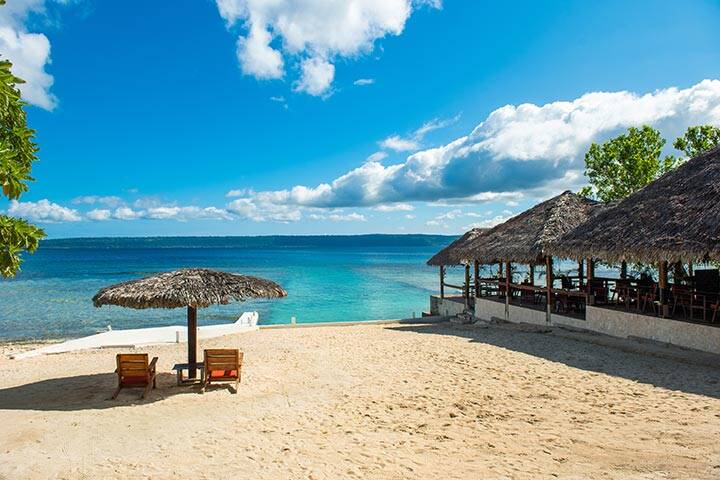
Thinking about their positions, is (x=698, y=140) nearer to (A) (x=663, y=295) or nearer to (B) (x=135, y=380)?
(A) (x=663, y=295)

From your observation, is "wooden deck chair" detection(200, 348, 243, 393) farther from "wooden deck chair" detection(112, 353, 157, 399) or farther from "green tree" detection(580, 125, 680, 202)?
"green tree" detection(580, 125, 680, 202)

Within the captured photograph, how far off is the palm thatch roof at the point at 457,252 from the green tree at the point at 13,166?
13.9 metres

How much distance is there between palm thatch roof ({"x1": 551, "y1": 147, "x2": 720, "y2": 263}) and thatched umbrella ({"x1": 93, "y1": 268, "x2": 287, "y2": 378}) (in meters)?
7.96

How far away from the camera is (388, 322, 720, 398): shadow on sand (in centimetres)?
734

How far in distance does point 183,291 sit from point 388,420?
3747 mm

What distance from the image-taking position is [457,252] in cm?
1747

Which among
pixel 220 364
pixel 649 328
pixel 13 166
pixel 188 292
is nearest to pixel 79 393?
pixel 220 364

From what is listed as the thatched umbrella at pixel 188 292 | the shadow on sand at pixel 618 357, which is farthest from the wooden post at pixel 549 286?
the thatched umbrella at pixel 188 292

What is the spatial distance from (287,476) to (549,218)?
11.8 m

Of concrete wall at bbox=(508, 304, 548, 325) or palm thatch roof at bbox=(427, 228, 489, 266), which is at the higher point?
palm thatch roof at bbox=(427, 228, 489, 266)

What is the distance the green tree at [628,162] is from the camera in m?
17.5

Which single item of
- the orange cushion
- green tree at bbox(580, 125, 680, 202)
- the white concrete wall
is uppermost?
green tree at bbox(580, 125, 680, 202)

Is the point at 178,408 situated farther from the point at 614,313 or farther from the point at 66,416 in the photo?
the point at 614,313

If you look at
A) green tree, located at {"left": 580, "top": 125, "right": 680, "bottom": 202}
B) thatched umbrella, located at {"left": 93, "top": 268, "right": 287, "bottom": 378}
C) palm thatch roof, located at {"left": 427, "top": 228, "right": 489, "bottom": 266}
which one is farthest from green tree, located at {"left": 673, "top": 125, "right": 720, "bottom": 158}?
thatched umbrella, located at {"left": 93, "top": 268, "right": 287, "bottom": 378}
